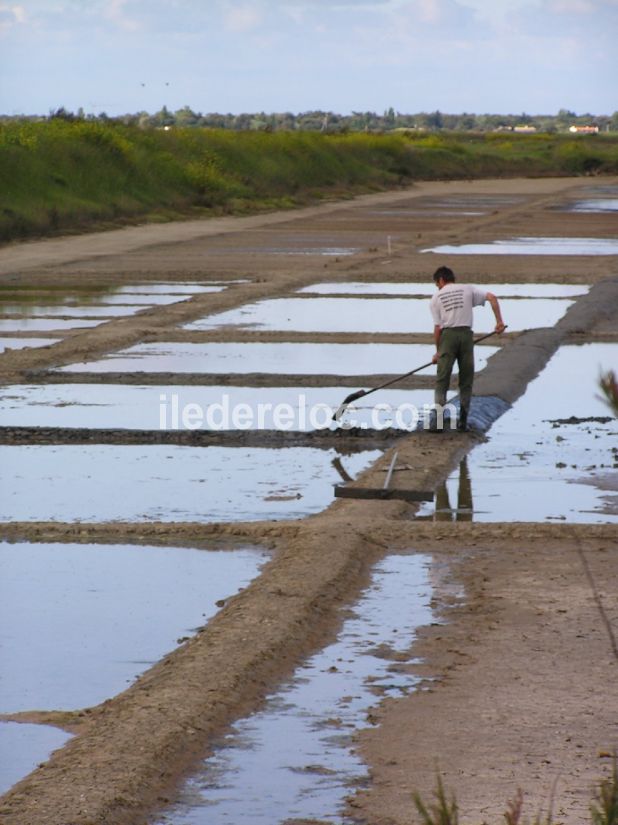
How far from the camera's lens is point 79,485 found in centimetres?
1246

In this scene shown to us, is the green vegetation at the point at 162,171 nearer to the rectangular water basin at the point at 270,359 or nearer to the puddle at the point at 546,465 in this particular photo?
the rectangular water basin at the point at 270,359

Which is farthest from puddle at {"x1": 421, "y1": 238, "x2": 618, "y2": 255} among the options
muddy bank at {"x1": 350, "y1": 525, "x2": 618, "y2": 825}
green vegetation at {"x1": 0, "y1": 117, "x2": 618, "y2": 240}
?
muddy bank at {"x1": 350, "y1": 525, "x2": 618, "y2": 825}

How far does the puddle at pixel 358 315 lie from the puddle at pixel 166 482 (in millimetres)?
8310

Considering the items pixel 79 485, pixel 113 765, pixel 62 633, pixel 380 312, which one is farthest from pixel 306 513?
pixel 380 312

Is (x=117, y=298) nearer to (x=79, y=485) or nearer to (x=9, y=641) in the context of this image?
(x=79, y=485)

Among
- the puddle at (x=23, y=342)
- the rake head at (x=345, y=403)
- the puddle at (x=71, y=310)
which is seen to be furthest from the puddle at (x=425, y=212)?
the rake head at (x=345, y=403)

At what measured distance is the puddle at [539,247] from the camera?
3503 cm

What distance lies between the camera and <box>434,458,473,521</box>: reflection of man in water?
11.4 m

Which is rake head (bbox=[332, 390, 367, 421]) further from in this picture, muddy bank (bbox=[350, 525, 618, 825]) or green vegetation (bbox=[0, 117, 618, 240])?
green vegetation (bbox=[0, 117, 618, 240])

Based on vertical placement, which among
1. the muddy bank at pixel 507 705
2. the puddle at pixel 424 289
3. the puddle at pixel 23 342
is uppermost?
the puddle at pixel 424 289

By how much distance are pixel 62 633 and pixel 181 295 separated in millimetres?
18686

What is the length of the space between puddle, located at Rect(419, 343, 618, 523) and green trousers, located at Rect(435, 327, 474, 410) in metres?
0.50

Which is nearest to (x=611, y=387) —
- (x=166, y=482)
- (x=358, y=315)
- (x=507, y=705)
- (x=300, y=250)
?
(x=507, y=705)

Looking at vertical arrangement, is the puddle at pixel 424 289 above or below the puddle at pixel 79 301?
above
